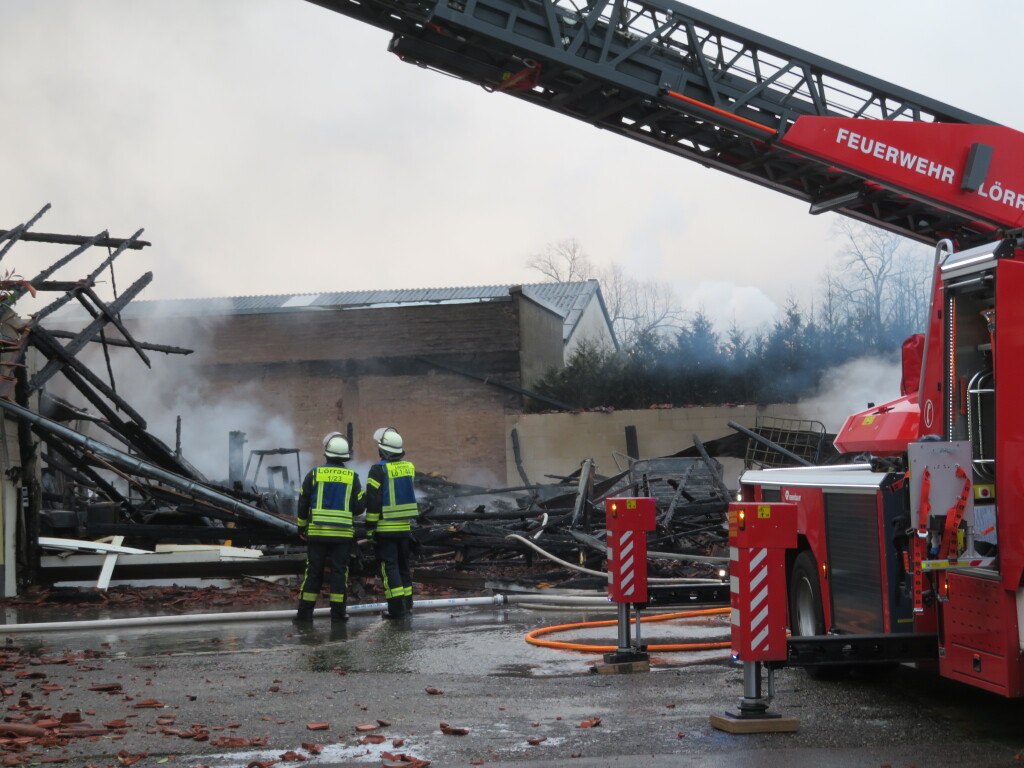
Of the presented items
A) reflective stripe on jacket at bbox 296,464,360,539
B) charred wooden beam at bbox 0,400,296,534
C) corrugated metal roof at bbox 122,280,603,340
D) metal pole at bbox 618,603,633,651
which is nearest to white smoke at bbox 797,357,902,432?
corrugated metal roof at bbox 122,280,603,340

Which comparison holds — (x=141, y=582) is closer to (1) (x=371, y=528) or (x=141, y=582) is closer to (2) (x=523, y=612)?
(1) (x=371, y=528)

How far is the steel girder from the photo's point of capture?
395 inches

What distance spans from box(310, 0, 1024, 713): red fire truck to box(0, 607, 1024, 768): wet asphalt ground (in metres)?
0.45

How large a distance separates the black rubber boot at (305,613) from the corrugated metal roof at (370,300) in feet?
69.2

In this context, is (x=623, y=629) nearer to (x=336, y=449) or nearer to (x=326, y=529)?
(x=326, y=529)

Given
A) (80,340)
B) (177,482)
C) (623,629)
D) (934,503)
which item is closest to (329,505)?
(177,482)

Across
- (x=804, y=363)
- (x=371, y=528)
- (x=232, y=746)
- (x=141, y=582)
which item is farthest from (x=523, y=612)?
(x=804, y=363)

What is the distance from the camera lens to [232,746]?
6078 mm

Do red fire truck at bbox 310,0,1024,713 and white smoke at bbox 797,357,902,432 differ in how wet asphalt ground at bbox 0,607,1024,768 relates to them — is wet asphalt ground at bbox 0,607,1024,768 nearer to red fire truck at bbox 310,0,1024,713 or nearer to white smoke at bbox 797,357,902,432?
red fire truck at bbox 310,0,1024,713

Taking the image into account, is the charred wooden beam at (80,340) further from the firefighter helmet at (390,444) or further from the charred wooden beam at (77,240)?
the firefighter helmet at (390,444)

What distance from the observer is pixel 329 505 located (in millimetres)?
11883

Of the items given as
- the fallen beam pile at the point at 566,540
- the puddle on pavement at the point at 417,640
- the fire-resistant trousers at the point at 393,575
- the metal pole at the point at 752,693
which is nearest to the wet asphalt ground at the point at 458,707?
the puddle on pavement at the point at 417,640

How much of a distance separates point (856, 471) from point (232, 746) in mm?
4256

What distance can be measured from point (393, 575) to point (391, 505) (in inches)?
28.8
